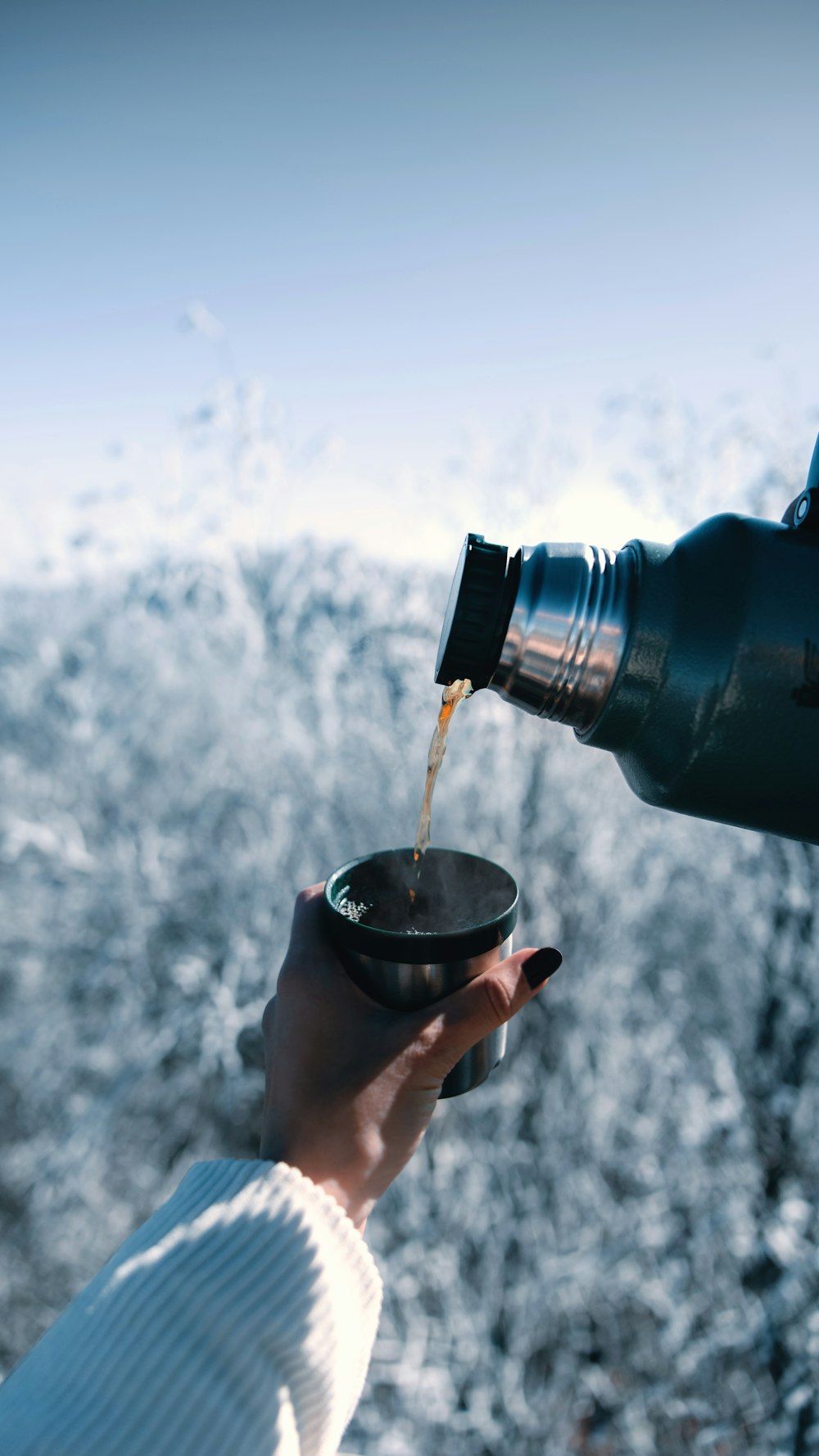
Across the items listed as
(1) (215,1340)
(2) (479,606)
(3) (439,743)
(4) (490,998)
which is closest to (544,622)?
(2) (479,606)

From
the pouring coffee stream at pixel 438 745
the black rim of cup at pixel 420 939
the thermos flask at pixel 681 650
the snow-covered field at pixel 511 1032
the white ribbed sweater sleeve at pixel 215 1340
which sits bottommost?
the snow-covered field at pixel 511 1032

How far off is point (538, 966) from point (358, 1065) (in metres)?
0.18

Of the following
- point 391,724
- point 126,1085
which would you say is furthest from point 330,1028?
point 391,724

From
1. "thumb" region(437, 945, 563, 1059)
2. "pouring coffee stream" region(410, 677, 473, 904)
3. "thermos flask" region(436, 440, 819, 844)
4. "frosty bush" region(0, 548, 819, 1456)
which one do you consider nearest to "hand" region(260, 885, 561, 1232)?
"thumb" region(437, 945, 563, 1059)

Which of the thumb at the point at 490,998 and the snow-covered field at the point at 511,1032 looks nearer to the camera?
the thumb at the point at 490,998

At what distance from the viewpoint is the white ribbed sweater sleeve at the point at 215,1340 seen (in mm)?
425

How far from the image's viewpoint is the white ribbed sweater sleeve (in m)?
0.42

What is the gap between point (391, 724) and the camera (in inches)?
126

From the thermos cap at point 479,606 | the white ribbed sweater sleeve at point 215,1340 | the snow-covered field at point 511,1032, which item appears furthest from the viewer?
the snow-covered field at point 511,1032

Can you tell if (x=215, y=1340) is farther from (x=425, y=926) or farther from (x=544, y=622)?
(x=544, y=622)

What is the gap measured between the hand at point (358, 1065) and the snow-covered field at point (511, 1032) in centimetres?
137

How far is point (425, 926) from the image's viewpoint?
737mm

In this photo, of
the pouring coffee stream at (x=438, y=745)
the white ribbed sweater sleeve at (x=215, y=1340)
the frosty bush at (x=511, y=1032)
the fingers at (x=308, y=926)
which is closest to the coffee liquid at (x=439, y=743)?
the pouring coffee stream at (x=438, y=745)

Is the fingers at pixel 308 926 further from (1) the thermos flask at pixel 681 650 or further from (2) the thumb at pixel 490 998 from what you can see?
Answer: (1) the thermos flask at pixel 681 650
